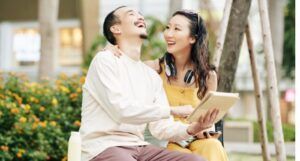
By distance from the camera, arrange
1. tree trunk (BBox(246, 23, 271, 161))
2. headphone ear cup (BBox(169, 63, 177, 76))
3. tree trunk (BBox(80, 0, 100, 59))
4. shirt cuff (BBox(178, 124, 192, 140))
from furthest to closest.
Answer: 1. tree trunk (BBox(80, 0, 100, 59))
2. tree trunk (BBox(246, 23, 271, 161))
3. headphone ear cup (BBox(169, 63, 177, 76))
4. shirt cuff (BBox(178, 124, 192, 140))

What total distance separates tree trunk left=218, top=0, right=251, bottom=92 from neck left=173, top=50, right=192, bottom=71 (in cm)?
152

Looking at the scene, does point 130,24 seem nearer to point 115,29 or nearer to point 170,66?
point 115,29

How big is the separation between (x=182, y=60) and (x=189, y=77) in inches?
3.9

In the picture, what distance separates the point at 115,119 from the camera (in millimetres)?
3357

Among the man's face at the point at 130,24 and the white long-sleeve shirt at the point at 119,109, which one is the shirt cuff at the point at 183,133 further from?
the man's face at the point at 130,24

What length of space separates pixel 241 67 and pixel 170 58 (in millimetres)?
20353

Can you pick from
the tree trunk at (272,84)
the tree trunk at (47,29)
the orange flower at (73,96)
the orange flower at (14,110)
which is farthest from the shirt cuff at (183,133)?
the tree trunk at (47,29)

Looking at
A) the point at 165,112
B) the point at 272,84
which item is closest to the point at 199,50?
the point at 165,112

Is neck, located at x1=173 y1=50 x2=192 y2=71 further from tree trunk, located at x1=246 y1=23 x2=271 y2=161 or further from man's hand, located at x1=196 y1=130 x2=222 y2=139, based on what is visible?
tree trunk, located at x1=246 y1=23 x2=271 y2=161

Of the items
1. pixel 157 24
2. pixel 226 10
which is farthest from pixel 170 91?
pixel 157 24

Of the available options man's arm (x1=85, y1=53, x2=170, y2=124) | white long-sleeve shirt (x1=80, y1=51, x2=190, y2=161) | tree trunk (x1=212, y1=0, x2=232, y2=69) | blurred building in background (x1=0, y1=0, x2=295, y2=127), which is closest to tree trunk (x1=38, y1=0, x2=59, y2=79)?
tree trunk (x1=212, y1=0, x2=232, y2=69)

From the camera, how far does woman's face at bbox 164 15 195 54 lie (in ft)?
12.6

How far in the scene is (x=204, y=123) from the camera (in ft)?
11.1
